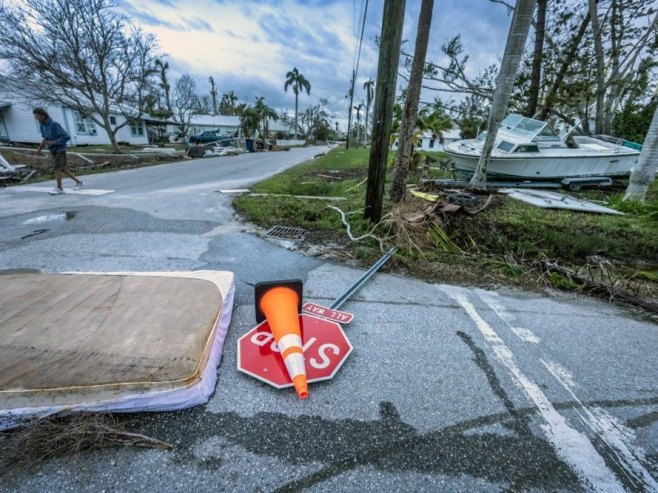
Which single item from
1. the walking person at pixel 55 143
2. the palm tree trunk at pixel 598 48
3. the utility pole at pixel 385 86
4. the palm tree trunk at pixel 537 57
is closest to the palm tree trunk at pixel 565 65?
the palm tree trunk at pixel 598 48

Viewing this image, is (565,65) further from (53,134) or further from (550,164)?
(53,134)

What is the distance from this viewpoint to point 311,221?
16.1ft

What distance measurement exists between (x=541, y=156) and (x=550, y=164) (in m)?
0.43

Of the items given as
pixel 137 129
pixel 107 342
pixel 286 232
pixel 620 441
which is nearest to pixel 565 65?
pixel 286 232

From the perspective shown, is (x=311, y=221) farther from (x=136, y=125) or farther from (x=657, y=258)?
(x=136, y=125)

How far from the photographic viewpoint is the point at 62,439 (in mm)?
1264

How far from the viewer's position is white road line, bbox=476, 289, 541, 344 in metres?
2.20

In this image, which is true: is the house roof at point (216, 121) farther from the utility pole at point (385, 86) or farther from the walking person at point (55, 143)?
the utility pole at point (385, 86)

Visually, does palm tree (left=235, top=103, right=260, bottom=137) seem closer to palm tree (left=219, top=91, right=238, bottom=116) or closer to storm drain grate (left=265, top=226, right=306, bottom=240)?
palm tree (left=219, top=91, right=238, bottom=116)


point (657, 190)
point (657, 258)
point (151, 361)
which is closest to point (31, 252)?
point (151, 361)

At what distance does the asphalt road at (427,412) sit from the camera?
1.20 metres

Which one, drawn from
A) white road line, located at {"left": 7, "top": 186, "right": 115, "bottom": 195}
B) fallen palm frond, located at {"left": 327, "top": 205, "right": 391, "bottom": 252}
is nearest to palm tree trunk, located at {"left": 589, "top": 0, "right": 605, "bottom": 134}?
fallen palm frond, located at {"left": 327, "top": 205, "right": 391, "bottom": 252}

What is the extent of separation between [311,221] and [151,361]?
11.8ft

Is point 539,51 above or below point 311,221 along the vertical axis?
above
